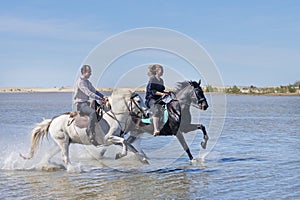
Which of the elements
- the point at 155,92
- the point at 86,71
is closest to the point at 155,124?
the point at 155,92

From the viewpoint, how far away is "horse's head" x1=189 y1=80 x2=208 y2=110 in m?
12.1

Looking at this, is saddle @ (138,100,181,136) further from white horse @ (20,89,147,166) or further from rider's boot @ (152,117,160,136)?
white horse @ (20,89,147,166)

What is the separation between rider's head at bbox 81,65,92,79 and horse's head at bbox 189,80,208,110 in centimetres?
259

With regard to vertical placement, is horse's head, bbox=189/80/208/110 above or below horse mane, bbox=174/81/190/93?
below

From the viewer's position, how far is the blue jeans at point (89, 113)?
1103cm

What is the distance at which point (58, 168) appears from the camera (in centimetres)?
1163

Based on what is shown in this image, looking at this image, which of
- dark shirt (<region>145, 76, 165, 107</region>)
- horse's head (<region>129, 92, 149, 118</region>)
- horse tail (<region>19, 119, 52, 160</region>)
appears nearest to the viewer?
horse's head (<region>129, 92, 149, 118</region>)

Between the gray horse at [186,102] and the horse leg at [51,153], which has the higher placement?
the gray horse at [186,102]

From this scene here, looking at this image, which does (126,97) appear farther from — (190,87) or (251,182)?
(251,182)

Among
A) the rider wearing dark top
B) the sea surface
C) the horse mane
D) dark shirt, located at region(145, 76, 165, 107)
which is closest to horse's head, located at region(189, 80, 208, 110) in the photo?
the horse mane

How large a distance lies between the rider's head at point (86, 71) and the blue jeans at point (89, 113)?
666 mm

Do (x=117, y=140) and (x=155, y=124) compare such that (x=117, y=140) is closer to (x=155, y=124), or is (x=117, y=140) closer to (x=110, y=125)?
(x=110, y=125)

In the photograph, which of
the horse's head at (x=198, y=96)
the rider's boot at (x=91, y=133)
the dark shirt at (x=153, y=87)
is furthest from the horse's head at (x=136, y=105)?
the horse's head at (x=198, y=96)

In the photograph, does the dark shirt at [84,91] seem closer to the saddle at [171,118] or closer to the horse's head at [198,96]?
the saddle at [171,118]
